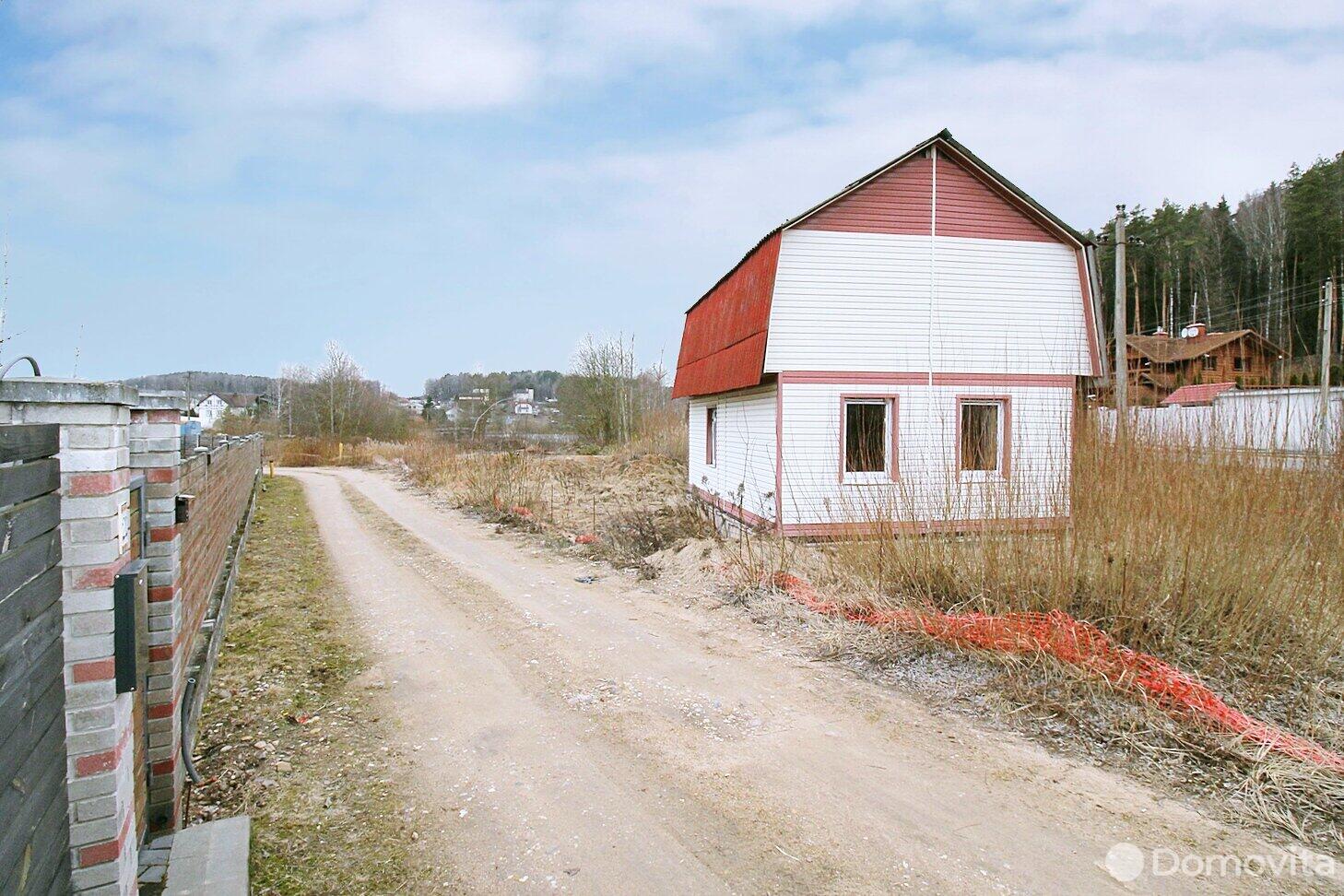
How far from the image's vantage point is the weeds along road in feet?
10.6

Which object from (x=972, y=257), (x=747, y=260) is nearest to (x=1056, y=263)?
(x=972, y=257)

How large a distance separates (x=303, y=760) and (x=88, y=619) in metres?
2.59

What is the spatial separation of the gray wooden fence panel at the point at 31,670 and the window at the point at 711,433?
13.1 m

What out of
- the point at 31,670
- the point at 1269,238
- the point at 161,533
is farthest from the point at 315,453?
the point at 1269,238

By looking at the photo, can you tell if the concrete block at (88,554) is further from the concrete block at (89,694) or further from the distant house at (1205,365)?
the distant house at (1205,365)

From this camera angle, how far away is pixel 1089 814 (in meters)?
3.70

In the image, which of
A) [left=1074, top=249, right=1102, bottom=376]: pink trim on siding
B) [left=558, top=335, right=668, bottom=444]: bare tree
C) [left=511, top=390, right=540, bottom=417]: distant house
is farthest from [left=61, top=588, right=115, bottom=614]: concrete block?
[left=511, top=390, right=540, bottom=417]: distant house

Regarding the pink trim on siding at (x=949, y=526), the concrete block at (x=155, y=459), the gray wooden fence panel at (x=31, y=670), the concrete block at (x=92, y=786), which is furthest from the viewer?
the pink trim on siding at (x=949, y=526)

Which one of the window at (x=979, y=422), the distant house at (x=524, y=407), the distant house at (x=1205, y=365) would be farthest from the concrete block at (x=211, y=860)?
the distant house at (x=524, y=407)

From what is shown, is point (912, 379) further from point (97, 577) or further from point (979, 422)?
point (97, 577)

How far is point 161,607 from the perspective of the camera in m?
3.29

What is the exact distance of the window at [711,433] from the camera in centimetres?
1506

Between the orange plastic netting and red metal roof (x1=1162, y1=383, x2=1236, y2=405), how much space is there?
2.42 m

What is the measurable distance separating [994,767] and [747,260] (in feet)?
31.7
